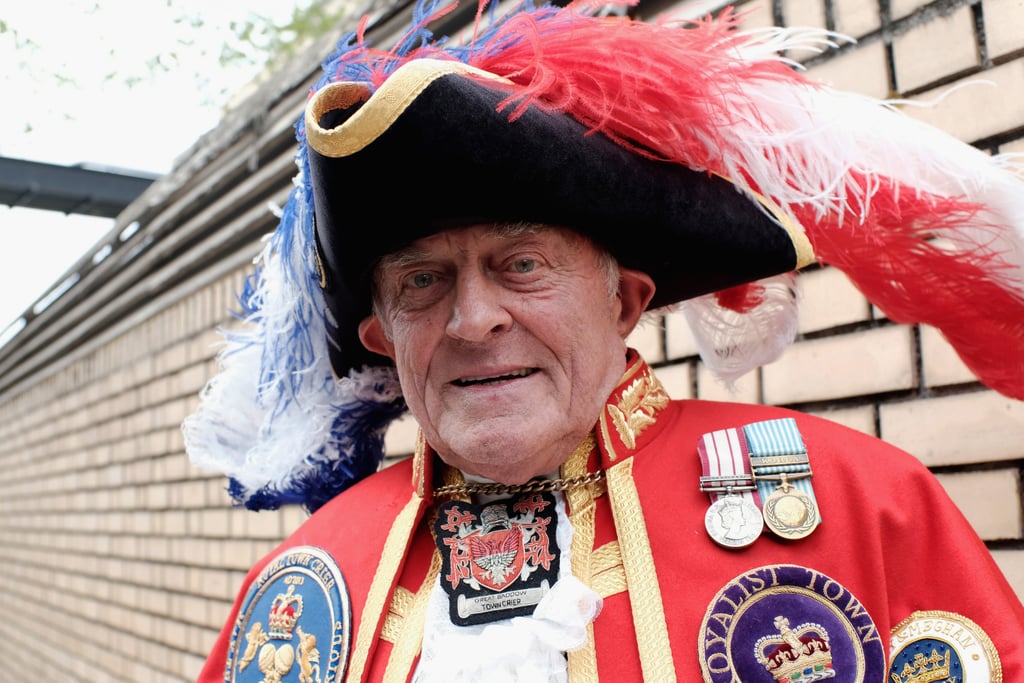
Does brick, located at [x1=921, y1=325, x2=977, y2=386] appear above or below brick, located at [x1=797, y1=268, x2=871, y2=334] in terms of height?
below

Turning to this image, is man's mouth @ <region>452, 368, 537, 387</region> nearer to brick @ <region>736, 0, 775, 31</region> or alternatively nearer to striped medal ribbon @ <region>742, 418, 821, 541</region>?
striped medal ribbon @ <region>742, 418, 821, 541</region>

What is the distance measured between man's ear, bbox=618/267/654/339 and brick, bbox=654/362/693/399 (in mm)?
577

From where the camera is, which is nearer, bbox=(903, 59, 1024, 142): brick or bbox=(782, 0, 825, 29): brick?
bbox=(903, 59, 1024, 142): brick

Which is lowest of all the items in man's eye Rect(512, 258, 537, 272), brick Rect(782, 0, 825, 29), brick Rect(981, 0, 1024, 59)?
man's eye Rect(512, 258, 537, 272)

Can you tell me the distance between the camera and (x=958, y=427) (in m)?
1.69

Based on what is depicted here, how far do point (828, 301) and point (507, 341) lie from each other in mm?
822

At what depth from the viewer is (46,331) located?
23.6 feet

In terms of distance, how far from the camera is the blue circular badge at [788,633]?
1.26 meters

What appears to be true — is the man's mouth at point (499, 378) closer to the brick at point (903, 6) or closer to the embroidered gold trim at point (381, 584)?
the embroidered gold trim at point (381, 584)

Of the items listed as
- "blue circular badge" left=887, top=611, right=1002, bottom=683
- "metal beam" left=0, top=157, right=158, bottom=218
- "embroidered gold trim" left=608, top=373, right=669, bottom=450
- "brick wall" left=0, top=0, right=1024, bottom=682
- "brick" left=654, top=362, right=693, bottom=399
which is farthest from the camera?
"metal beam" left=0, top=157, right=158, bottom=218

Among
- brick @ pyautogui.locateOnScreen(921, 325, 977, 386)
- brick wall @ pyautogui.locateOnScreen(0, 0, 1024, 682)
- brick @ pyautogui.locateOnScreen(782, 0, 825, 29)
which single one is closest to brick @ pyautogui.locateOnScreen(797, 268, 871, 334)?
brick wall @ pyautogui.locateOnScreen(0, 0, 1024, 682)

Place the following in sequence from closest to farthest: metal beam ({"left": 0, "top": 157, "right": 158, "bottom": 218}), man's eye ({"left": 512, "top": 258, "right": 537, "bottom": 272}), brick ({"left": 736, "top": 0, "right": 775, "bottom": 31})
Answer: man's eye ({"left": 512, "top": 258, "right": 537, "bottom": 272}) < brick ({"left": 736, "top": 0, "right": 775, "bottom": 31}) < metal beam ({"left": 0, "top": 157, "right": 158, "bottom": 218})

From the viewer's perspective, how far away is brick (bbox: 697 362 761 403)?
205 centimetres

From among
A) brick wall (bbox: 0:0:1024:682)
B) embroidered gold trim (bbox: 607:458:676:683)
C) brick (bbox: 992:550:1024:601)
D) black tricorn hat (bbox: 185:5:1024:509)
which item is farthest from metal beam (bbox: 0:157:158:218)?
brick (bbox: 992:550:1024:601)
